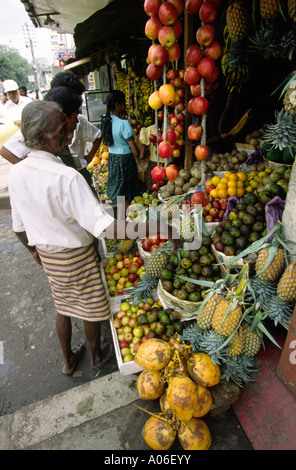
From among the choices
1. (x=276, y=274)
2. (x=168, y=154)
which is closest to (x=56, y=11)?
(x=168, y=154)

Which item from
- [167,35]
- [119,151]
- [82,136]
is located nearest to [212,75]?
[167,35]

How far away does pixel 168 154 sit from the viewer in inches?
137

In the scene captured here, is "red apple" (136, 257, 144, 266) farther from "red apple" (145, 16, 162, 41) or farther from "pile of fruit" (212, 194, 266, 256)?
"red apple" (145, 16, 162, 41)

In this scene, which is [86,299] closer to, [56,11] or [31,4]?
[31,4]

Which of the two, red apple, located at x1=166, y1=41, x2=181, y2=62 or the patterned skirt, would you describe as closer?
red apple, located at x1=166, y1=41, x2=181, y2=62

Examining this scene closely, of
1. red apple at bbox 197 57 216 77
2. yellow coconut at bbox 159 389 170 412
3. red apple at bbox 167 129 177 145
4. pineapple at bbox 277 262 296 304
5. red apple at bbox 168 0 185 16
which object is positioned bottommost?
yellow coconut at bbox 159 389 170 412

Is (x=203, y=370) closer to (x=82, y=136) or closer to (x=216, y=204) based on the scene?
(x=216, y=204)

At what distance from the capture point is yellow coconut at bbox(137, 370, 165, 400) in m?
1.90

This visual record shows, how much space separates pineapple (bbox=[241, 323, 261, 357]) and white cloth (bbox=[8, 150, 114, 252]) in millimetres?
1316

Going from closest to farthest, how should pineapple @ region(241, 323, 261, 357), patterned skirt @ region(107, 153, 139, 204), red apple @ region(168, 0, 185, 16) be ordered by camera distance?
pineapple @ region(241, 323, 261, 357) < red apple @ region(168, 0, 185, 16) < patterned skirt @ region(107, 153, 139, 204)

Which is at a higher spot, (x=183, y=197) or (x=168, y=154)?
(x=168, y=154)

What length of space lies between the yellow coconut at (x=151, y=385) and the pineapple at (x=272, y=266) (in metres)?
1.09

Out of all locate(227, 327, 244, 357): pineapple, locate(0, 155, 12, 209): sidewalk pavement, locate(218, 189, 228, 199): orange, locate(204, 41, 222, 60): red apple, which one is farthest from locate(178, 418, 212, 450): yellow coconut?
locate(0, 155, 12, 209): sidewalk pavement
